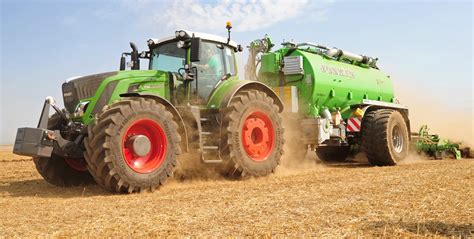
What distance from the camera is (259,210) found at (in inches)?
180

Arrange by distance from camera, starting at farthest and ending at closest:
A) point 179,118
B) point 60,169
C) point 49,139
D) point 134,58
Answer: point 134,58 < point 60,169 < point 179,118 < point 49,139

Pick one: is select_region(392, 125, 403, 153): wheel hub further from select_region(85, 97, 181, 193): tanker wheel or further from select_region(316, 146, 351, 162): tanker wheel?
select_region(85, 97, 181, 193): tanker wheel

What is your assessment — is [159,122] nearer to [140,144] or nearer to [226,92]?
[140,144]

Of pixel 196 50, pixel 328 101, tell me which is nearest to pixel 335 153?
pixel 328 101

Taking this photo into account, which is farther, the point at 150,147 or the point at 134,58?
the point at 134,58

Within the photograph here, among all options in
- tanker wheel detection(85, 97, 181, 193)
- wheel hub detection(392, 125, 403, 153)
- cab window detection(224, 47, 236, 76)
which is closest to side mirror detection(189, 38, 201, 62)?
tanker wheel detection(85, 97, 181, 193)

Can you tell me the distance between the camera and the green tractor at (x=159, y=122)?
6152 millimetres

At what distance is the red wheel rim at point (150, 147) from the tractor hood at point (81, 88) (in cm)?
99

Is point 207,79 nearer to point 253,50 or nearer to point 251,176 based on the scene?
point 251,176

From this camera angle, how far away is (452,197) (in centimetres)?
508

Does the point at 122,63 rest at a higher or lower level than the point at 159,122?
higher

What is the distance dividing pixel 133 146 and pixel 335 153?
27.0 feet

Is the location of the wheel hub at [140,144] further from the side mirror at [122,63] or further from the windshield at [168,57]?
the side mirror at [122,63]

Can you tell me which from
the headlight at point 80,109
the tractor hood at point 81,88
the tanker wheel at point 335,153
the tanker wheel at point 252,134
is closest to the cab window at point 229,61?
the tanker wheel at point 252,134
